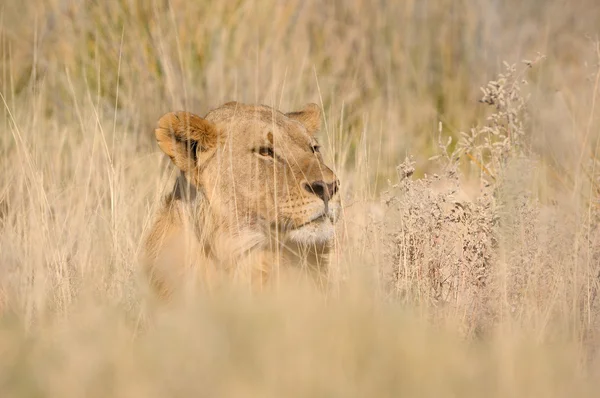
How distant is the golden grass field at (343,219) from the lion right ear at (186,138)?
51cm

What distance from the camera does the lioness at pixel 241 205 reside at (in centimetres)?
457

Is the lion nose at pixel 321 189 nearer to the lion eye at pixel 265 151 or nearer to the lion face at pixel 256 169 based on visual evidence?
the lion face at pixel 256 169

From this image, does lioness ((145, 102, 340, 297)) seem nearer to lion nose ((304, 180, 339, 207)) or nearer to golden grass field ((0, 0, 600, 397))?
lion nose ((304, 180, 339, 207))

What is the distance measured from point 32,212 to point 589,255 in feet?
8.74

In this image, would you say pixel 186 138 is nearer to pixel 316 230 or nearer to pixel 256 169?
pixel 256 169

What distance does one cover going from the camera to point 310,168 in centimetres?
468

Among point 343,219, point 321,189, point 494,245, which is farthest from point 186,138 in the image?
point 494,245

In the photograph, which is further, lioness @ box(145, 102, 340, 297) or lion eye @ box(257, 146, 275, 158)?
lion eye @ box(257, 146, 275, 158)

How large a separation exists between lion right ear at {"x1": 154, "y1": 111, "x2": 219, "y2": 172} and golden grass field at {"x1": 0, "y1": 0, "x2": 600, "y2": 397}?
0.51 meters

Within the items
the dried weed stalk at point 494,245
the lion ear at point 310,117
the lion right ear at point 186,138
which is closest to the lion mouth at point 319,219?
the dried weed stalk at point 494,245

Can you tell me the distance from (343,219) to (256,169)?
1.52 feet

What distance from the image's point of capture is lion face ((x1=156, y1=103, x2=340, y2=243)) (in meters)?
4.54

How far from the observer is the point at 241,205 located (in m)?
4.76

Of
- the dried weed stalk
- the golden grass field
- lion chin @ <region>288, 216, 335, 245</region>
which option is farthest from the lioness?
the dried weed stalk
